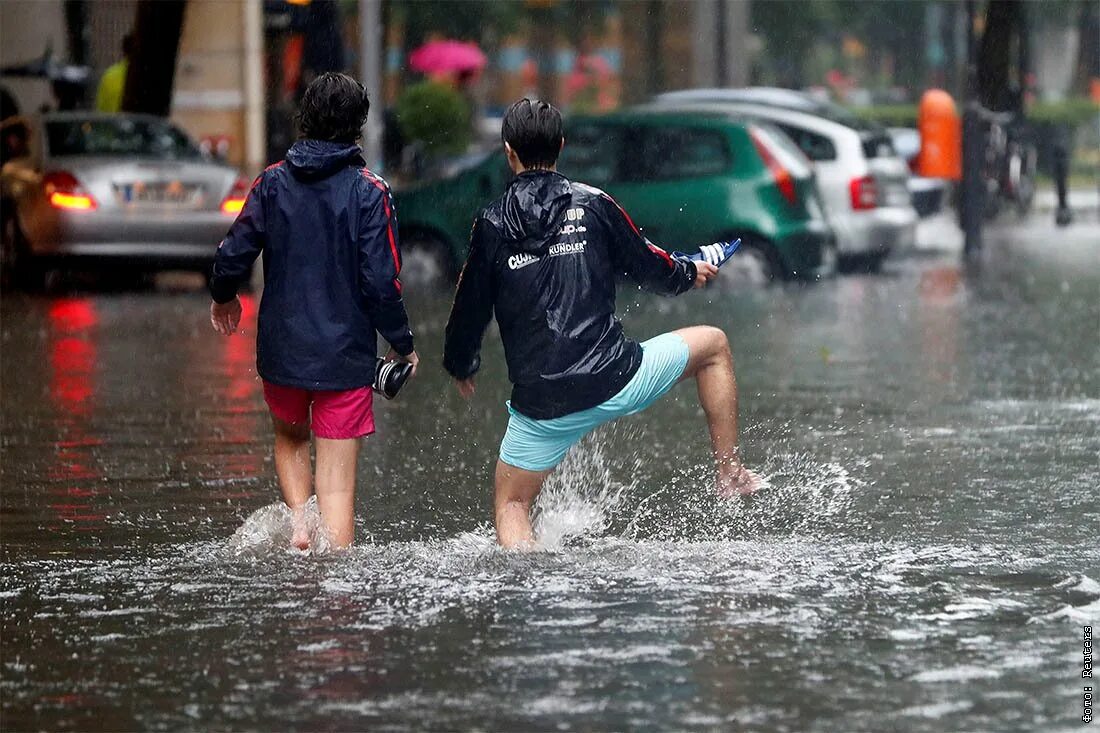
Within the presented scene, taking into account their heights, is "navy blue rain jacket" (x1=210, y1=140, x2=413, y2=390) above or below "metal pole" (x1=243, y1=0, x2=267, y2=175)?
above

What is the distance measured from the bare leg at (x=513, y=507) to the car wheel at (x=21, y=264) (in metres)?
12.8

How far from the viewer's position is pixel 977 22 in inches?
935

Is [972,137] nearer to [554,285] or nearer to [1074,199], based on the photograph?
[1074,199]

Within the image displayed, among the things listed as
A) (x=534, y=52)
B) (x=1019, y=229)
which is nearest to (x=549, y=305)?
(x=1019, y=229)

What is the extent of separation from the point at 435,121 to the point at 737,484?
109 feet

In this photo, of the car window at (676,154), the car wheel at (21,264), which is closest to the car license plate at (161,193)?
the car wheel at (21,264)

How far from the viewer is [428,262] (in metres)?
20.3

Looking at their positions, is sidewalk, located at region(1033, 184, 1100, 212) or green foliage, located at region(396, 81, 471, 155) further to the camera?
green foliage, located at region(396, 81, 471, 155)

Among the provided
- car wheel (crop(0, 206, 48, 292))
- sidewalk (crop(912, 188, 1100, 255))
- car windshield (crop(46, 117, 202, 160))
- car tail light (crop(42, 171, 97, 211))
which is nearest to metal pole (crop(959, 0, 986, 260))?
sidewalk (crop(912, 188, 1100, 255))

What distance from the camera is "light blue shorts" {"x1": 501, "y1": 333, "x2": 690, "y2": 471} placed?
7352mm

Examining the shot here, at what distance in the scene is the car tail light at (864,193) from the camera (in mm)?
20969

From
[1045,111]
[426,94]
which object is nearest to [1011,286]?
[426,94]

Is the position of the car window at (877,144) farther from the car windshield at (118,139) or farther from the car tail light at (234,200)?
the car windshield at (118,139)

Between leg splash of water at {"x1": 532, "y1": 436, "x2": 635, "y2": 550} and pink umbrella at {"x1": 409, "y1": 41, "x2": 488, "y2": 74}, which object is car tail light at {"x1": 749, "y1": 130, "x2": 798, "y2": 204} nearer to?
leg splash of water at {"x1": 532, "y1": 436, "x2": 635, "y2": 550}
